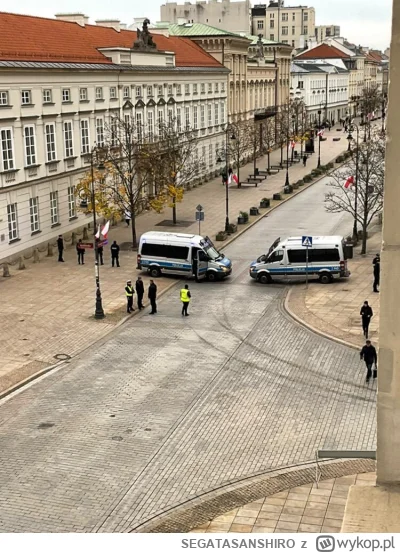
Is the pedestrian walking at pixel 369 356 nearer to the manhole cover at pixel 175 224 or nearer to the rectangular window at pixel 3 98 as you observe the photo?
Result: the rectangular window at pixel 3 98

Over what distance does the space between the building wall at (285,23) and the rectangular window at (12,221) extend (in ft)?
530

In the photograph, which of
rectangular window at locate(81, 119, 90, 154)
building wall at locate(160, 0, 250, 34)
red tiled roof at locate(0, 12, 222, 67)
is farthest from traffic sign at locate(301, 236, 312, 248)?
building wall at locate(160, 0, 250, 34)

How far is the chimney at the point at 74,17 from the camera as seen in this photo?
5303 cm

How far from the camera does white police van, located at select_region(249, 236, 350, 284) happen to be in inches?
1255

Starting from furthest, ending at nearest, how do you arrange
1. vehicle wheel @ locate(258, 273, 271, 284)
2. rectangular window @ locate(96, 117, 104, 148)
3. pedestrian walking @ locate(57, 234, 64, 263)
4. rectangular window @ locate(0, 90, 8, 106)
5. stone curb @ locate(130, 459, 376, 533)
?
rectangular window @ locate(96, 117, 104, 148)
pedestrian walking @ locate(57, 234, 64, 263)
rectangular window @ locate(0, 90, 8, 106)
vehicle wheel @ locate(258, 273, 271, 284)
stone curb @ locate(130, 459, 376, 533)

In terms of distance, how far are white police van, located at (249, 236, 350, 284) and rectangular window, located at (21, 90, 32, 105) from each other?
14.8 m

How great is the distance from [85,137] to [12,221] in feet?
30.3

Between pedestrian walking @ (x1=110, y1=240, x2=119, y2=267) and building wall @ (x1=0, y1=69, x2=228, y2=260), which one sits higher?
building wall @ (x1=0, y1=69, x2=228, y2=260)

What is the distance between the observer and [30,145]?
3784cm

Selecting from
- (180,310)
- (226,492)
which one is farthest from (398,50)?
(180,310)

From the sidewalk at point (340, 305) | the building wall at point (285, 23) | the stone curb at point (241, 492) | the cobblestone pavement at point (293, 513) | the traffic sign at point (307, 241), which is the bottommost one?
the sidewalk at point (340, 305)

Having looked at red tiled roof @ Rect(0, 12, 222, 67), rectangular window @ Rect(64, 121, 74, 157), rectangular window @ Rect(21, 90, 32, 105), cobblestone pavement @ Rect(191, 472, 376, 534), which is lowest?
cobblestone pavement @ Rect(191, 472, 376, 534)

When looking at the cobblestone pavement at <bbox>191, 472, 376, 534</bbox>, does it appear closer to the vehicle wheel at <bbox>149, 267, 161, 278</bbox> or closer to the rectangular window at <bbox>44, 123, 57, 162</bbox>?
the vehicle wheel at <bbox>149, 267, 161, 278</bbox>

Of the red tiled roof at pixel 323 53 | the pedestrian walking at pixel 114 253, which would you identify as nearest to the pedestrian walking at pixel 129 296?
the pedestrian walking at pixel 114 253
